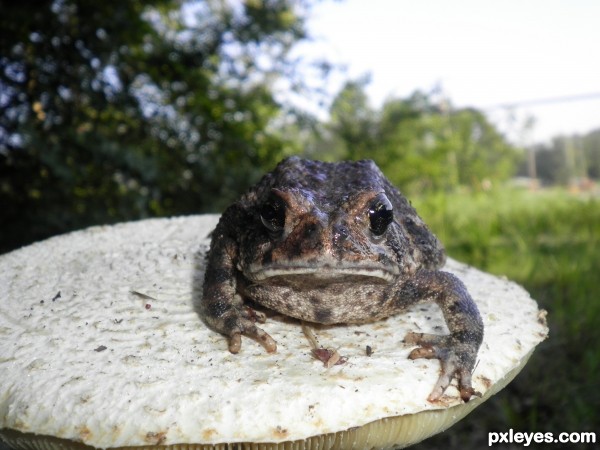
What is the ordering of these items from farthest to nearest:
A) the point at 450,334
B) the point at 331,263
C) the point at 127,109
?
the point at 127,109, the point at 450,334, the point at 331,263

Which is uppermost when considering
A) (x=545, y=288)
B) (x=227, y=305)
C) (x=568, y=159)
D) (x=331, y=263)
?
(x=568, y=159)

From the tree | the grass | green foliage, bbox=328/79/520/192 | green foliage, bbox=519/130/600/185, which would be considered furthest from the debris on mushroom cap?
green foliage, bbox=519/130/600/185

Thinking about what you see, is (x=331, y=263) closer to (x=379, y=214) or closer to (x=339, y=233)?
(x=339, y=233)

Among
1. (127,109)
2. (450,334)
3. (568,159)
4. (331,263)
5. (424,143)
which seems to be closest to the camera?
(331,263)

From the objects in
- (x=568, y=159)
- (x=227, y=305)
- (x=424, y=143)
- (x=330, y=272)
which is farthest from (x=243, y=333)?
(x=568, y=159)

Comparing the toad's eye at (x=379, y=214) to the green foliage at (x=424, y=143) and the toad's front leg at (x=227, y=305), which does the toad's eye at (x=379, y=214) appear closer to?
the toad's front leg at (x=227, y=305)

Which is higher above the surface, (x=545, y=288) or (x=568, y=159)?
(x=568, y=159)

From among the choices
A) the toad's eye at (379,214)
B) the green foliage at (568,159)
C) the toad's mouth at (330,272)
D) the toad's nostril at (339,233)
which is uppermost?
the green foliage at (568,159)

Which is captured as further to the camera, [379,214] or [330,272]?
[379,214]

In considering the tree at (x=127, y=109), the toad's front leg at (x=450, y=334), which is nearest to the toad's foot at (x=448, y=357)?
the toad's front leg at (x=450, y=334)
